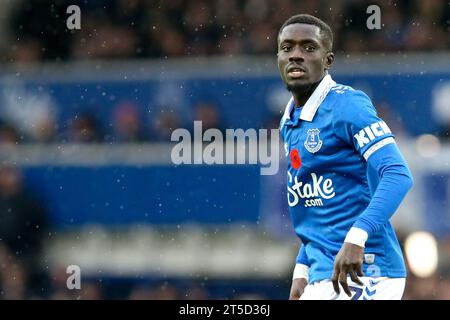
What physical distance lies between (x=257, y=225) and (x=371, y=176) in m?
6.23

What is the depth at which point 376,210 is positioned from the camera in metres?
4.76

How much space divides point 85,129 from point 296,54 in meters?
6.80

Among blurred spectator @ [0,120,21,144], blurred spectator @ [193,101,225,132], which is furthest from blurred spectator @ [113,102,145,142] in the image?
blurred spectator @ [0,120,21,144]

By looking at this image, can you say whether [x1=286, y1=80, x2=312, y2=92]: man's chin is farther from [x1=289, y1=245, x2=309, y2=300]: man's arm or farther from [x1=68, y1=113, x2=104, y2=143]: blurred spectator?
[x1=68, y1=113, x2=104, y2=143]: blurred spectator

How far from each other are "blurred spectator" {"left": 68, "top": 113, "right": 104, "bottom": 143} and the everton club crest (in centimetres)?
678

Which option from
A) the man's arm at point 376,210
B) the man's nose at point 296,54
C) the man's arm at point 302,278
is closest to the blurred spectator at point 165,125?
the man's arm at point 302,278

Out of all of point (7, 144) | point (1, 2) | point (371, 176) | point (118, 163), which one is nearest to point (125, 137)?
point (118, 163)

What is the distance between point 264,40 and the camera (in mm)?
12484

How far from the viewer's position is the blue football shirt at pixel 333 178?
5.08 metres

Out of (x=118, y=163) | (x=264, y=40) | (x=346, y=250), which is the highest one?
(x=264, y=40)

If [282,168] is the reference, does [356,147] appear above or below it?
below

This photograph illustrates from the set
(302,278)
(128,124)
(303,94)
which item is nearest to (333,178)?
(303,94)

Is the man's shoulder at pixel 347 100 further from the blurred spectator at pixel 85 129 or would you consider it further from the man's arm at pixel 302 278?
the blurred spectator at pixel 85 129

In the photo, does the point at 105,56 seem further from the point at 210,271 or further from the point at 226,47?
the point at 210,271
